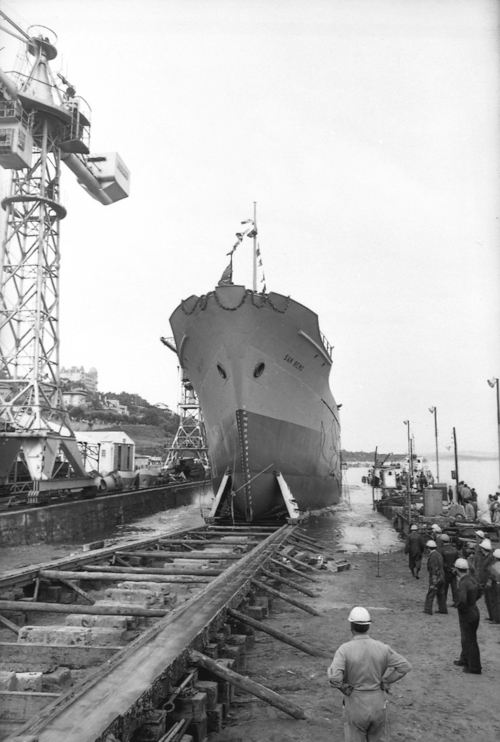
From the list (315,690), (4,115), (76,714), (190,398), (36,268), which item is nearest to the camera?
(76,714)

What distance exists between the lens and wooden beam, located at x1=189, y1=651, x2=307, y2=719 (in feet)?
13.7

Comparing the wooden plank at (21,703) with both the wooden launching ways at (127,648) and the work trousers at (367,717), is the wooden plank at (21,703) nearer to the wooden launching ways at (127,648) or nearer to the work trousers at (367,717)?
the wooden launching ways at (127,648)

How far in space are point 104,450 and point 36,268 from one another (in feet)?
53.7

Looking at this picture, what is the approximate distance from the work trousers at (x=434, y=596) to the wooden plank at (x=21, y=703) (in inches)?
230

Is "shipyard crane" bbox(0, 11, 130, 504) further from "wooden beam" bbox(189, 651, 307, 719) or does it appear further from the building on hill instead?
the building on hill

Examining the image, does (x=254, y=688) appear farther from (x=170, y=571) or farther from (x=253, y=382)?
(x=253, y=382)

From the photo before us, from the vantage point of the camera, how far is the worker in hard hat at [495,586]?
7.72 metres

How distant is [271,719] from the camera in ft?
14.4

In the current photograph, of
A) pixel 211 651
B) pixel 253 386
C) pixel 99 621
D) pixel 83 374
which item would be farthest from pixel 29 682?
pixel 83 374

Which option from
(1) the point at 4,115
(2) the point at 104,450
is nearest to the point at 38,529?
(1) the point at 4,115

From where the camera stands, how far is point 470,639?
572cm

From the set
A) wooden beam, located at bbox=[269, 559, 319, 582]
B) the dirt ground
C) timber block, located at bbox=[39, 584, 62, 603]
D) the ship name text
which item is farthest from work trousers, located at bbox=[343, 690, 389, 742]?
the ship name text

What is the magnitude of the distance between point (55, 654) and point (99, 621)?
0.98m

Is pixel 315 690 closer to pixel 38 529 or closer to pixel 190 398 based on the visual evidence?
pixel 38 529
